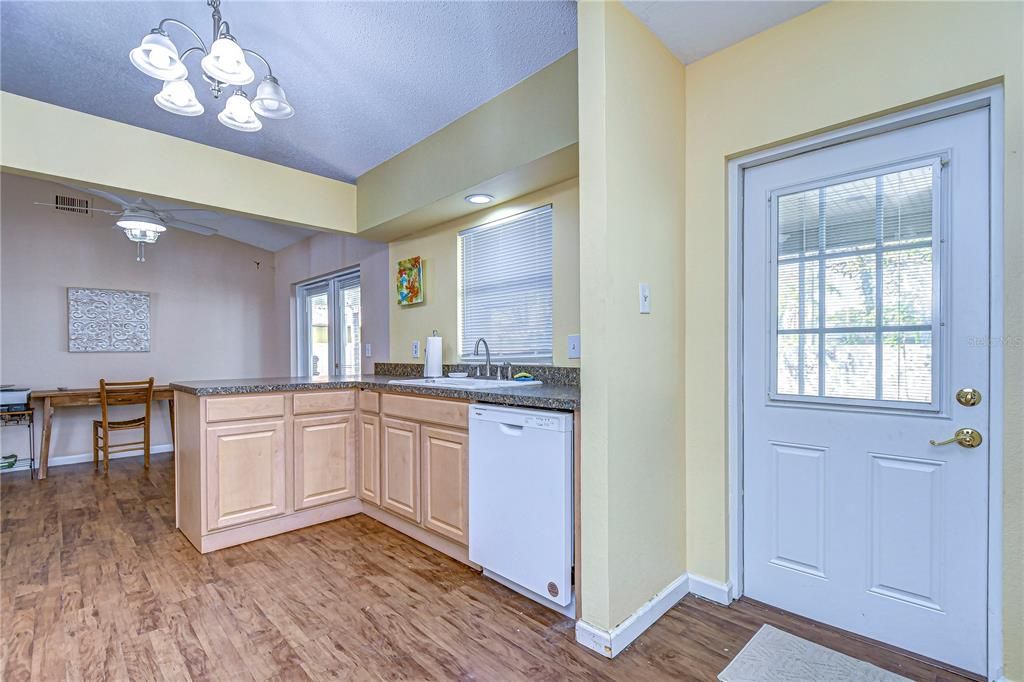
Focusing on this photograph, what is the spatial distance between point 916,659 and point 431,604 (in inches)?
69.3

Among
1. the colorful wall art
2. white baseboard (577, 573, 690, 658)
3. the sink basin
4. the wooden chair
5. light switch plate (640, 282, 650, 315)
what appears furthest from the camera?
the wooden chair

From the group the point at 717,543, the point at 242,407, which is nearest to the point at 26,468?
the point at 242,407

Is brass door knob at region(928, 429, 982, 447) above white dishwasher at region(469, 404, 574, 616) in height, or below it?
above

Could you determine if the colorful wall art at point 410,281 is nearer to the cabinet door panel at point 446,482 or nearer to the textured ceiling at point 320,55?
the textured ceiling at point 320,55

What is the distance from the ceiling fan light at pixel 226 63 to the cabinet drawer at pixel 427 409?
64.8 inches

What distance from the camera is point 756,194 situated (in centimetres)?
202

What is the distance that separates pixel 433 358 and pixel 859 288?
2.40 meters

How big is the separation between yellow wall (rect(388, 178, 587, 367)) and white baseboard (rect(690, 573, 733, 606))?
1178 millimetres

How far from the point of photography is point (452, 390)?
2354 mm

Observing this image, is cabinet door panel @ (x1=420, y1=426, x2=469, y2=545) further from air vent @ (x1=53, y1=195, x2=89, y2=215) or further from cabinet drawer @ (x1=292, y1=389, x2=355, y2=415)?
air vent @ (x1=53, y1=195, x2=89, y2=215)

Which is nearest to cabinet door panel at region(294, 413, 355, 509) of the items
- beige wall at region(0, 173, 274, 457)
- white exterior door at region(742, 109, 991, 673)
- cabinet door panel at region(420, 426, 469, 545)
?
cabinet door panel at region(420, 426, 469, 545)

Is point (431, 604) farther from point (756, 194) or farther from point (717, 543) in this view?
point (756, 194)

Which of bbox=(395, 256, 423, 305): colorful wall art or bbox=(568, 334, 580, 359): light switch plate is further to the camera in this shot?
bbox=(395, 256, 423, 305): colorful wall art

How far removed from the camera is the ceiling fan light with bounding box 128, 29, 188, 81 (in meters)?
1.87
